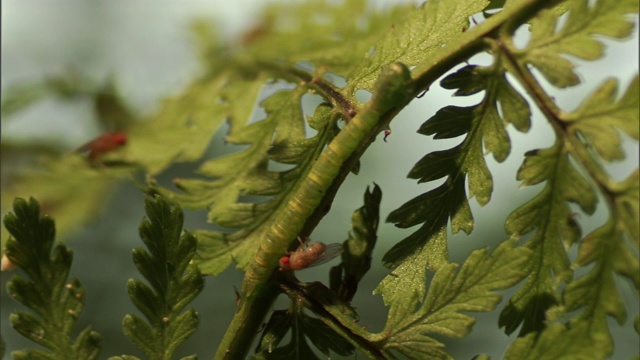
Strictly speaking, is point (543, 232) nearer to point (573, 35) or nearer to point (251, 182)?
point (573, 35)

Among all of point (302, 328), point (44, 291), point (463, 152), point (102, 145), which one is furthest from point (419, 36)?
point (102, 145)

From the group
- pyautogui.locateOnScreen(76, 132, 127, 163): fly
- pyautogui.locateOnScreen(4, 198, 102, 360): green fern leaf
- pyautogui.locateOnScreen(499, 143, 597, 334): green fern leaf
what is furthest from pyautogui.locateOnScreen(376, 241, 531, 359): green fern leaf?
pyautogui.locateOnScreen(76, 132, 127, 163): fly

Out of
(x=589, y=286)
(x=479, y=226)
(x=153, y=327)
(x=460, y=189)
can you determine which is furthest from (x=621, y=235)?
(x=479, y=226)

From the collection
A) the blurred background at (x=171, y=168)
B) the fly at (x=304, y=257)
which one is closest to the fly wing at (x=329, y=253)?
the fly at (x=304, y=257)

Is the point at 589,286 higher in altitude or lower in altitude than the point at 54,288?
lower

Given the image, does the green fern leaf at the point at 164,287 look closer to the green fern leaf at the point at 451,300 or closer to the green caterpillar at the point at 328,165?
the green caterpillar at the point at 328,165

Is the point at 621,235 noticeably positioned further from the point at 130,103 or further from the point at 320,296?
the point at 130,103
